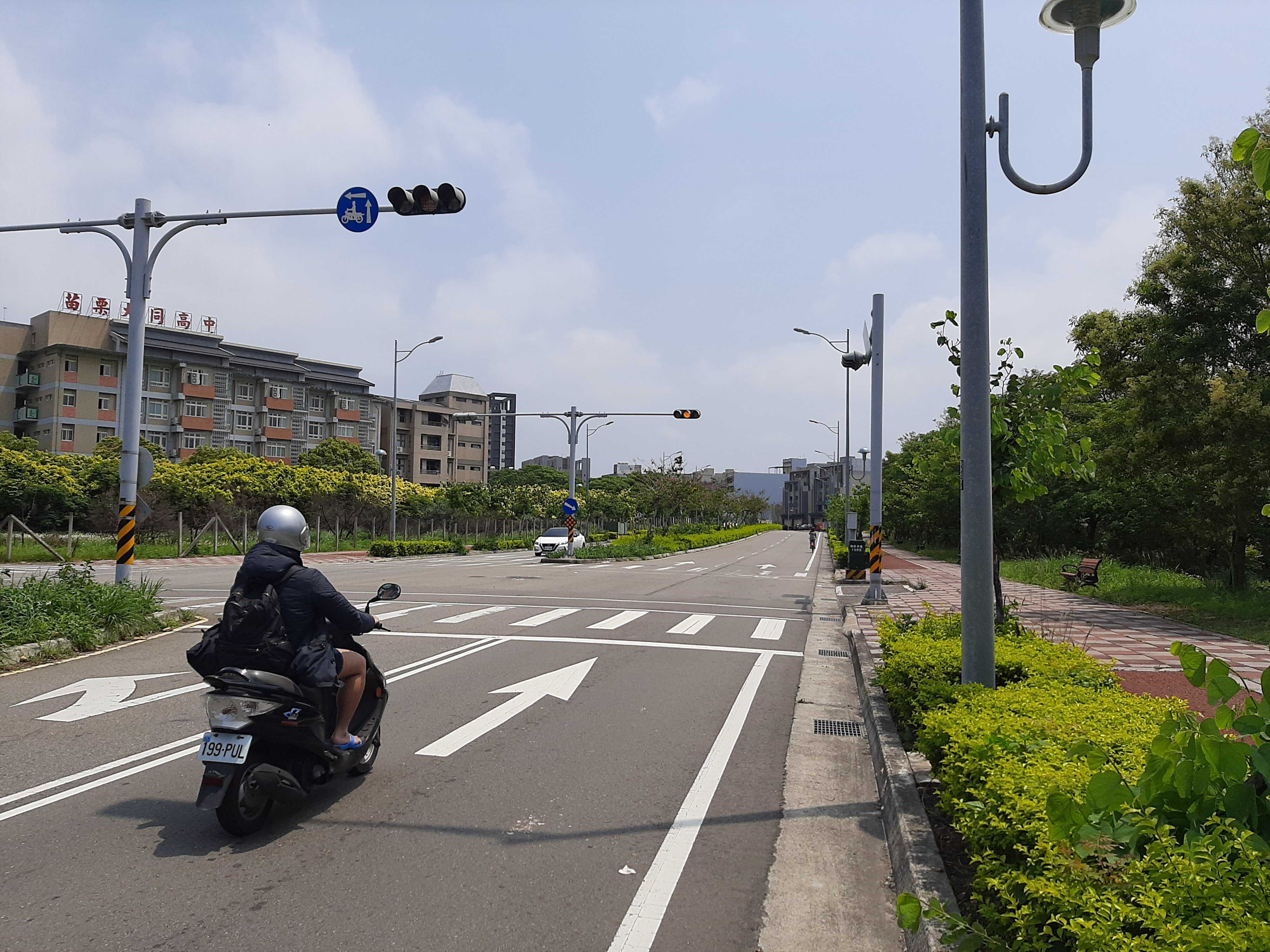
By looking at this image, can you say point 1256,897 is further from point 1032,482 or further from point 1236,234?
point 1236,234

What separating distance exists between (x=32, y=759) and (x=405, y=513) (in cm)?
4401

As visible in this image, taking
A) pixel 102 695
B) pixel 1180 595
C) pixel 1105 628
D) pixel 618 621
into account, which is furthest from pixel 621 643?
pixel 1180 595

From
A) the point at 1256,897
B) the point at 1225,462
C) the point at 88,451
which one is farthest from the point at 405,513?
the point at 1256,897

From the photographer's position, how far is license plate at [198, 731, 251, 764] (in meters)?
4.38

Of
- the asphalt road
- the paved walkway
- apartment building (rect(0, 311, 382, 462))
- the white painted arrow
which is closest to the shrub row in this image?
the asphalt road

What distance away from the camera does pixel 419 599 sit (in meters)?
17.4

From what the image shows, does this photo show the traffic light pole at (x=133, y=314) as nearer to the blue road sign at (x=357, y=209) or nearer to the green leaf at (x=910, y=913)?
the blue road sign at (x=357, y=209)

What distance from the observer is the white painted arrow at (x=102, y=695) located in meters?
7.25

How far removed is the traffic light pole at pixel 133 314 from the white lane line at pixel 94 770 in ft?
23.6

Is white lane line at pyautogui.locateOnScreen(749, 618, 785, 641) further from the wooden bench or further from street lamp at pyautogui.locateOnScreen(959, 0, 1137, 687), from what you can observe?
the wooden bench

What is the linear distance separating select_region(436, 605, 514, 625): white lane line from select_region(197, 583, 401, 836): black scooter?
8780 millimetres

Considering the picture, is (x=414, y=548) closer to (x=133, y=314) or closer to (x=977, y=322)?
(x=133, y=314)

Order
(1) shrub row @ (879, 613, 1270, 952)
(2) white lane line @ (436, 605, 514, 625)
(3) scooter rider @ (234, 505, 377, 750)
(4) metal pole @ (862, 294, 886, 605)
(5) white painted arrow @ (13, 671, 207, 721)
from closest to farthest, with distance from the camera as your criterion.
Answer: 1. (1) shrub row @ (879, 613, 1270, 952)
2. (3) scooter rider @ (234, 505, 377, 750)
3. (5) white painted arrow @ (13, 671, 207, 721)
4. (2) white lane line @ (436, 605, 514, 625)
5. (4) metal pole @ (862, 294, 886, 605)

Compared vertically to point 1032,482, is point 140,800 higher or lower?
lower
